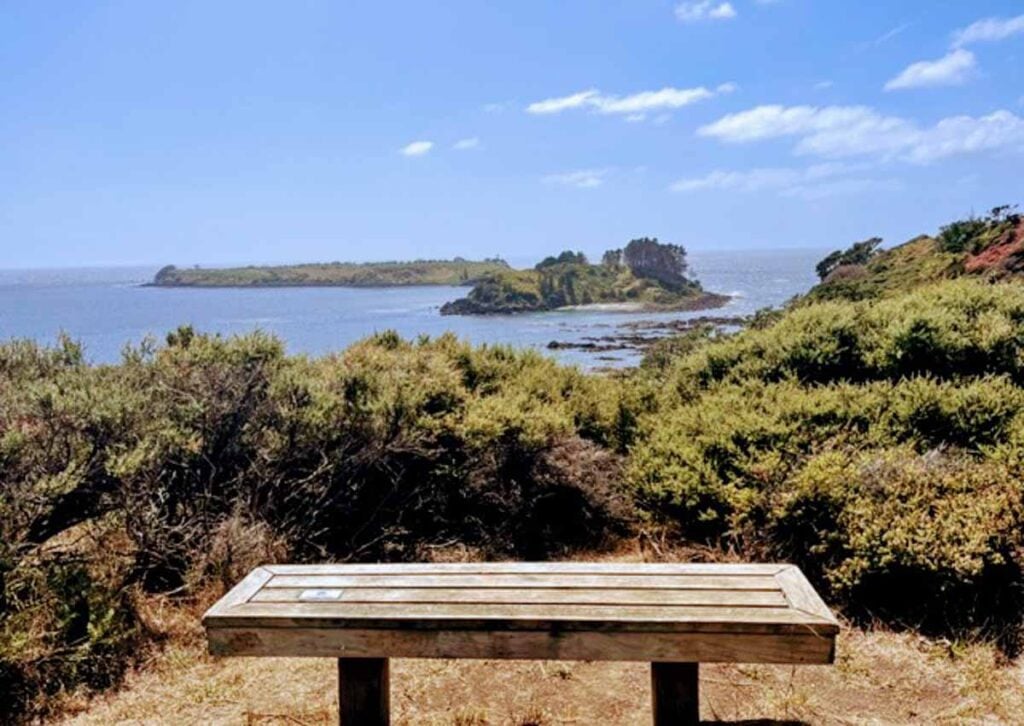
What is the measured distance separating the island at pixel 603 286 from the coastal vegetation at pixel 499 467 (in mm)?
79009

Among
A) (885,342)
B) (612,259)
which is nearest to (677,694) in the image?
(885,342)

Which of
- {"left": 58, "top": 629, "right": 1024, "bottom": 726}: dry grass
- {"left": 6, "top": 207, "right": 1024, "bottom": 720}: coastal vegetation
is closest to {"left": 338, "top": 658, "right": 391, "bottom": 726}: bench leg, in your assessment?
{"left": 58, "top": 629, "right": 1024, "bottom": 726}: dry grass

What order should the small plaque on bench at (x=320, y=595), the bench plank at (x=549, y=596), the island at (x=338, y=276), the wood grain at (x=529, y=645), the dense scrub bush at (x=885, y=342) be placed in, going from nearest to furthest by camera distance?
the wood grain at (x=529, y=645)
the bench plank at (x=549, y=596)
the small plaque on bench at (x=320, y=595)
the dense scrub bush at (x=885, y=342)
the island at (x=338, y=276)

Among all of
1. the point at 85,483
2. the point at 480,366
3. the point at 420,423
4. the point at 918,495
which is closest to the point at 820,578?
the point at 918,495

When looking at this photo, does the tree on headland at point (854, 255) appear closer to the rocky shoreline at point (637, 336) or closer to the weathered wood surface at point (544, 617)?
the rocky shoreline at point (637, 336)

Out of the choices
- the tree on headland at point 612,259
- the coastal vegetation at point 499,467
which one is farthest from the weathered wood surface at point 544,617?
the tree on headland at point 612,259

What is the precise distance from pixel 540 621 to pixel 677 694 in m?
0.64

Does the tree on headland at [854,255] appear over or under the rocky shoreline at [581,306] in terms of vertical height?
over

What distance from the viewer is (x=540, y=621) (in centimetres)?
236

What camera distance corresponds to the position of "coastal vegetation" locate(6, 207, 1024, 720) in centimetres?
377

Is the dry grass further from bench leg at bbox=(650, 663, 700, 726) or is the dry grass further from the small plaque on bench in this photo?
the small plaque on bench

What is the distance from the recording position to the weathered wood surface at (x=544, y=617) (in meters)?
2.31

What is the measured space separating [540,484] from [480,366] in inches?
57.4

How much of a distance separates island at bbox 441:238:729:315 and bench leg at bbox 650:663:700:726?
82.4 meters
